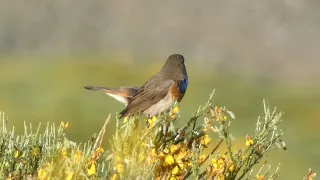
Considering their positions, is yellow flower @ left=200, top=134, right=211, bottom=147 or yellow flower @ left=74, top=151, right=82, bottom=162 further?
yellow flower @ left=200, top=134, right=211, bottom=147

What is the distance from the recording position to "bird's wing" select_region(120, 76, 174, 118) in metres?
8.77

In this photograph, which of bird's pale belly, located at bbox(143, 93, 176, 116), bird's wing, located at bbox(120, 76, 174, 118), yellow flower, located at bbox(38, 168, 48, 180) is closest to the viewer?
yellow flower, located at bbox(38, 168, 48, 180)

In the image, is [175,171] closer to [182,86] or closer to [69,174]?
[69,174]

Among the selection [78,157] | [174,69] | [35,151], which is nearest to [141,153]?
[78,157]

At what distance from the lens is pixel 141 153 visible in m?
4.20

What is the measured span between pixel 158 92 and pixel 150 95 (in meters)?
0.10

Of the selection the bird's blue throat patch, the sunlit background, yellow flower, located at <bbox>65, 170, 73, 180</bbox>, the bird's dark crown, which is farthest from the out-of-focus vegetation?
yellow flower, located at <bbox>65, 170, 73, 180</bbox>

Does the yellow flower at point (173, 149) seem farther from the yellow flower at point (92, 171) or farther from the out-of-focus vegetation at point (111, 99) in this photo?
the out-of-focus vegetation at point (111, 99)

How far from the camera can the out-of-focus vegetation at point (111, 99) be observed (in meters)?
16.9

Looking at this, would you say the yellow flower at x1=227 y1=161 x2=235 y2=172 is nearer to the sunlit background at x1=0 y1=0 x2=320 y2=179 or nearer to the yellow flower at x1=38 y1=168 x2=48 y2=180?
the yellow flower at x1=38 y1=168 x2=48 y2=180

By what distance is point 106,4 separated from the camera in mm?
41406

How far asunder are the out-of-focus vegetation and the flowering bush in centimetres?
964

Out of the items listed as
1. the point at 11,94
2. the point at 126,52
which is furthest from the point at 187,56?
the point at 11,94

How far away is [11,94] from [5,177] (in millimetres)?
16902
